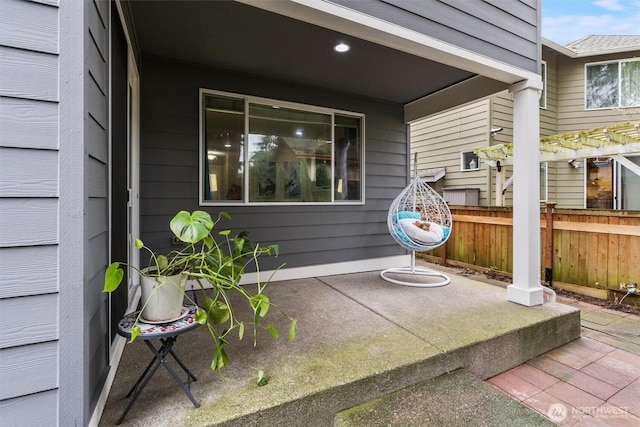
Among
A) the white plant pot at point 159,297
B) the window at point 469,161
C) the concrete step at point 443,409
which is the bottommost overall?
the concrete step at point 443,409

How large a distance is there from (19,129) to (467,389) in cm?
246

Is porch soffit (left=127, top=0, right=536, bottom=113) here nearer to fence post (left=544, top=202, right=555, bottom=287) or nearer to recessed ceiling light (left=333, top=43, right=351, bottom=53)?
recessed ceiling light (left=333, top=43, right=351, bottom=53)

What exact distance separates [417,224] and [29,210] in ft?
11.0

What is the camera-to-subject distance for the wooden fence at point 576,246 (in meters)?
3.63

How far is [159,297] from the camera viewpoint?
1.47m

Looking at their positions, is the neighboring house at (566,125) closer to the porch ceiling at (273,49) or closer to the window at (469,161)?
the window at (469,161)

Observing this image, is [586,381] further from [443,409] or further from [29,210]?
[29,210]

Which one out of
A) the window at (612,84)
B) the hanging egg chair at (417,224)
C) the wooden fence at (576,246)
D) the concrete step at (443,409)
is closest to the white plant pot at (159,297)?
the concrete step at (443,409)

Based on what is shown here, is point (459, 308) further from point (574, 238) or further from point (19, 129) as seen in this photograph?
point (19, 129)

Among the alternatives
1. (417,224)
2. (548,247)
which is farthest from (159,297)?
(548,247)

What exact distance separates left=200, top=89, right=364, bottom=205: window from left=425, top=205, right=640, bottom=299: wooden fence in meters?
2.29

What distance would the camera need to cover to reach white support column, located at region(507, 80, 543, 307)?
2.95m

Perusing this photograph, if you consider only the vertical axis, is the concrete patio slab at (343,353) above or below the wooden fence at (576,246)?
below

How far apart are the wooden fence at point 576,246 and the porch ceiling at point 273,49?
7.54 feet
